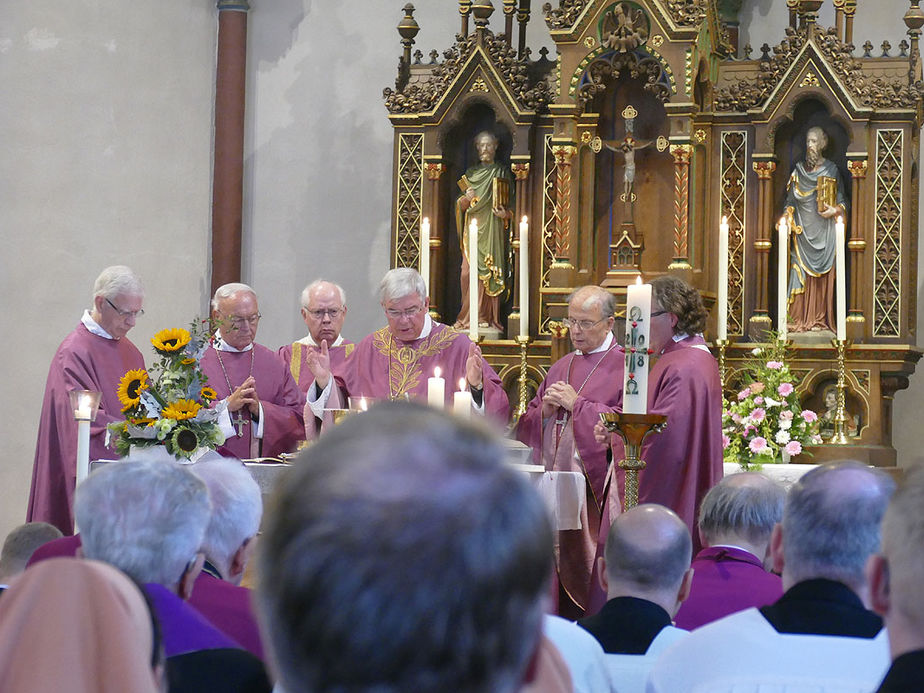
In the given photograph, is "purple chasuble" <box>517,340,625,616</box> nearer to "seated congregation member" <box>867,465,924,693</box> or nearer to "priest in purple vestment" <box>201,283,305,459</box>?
"priest in purple vestment" <box>201,283,305,459</box>

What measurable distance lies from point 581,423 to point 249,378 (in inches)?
64.2

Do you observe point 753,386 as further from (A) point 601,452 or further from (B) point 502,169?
(B) point 502,169

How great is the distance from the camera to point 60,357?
21.9ft

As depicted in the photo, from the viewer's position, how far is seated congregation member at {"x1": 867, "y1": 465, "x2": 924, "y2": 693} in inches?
63.7

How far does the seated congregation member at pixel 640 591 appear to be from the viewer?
2.92m

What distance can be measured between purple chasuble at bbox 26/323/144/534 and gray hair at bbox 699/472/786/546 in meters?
3.54

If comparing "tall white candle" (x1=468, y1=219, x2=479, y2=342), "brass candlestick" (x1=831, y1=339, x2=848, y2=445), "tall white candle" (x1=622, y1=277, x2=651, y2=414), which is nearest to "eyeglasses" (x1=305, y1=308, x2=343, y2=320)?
"tall white candle" (x1=468, y1=219, x2=479, y2=342)

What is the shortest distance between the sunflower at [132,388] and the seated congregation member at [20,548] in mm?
1468

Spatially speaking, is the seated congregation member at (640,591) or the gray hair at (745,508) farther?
the gray hair at (745,508)

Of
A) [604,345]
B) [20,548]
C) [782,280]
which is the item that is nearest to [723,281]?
[782,280]

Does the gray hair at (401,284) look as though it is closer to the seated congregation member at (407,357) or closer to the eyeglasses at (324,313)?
the seated congregation member at (407,357)

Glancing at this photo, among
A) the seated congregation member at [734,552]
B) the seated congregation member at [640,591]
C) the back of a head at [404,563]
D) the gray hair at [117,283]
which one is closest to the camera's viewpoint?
the back of a head at [404,563]

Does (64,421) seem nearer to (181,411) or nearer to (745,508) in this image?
(181,411)

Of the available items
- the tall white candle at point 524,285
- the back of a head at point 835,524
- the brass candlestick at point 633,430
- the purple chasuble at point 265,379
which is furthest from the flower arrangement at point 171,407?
the back of a head at point 835,524
